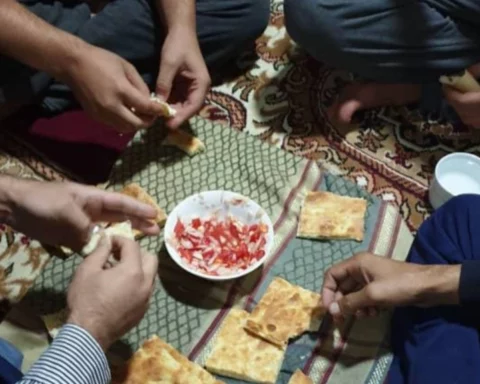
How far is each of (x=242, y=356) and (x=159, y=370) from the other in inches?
6.4

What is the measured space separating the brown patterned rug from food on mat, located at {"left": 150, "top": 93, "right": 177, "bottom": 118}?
296mm

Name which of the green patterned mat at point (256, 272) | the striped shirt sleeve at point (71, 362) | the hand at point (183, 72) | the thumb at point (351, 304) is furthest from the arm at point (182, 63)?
the striped shirt sleeve at point (71, 362)

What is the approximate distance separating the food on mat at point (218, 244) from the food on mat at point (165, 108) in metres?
0.25

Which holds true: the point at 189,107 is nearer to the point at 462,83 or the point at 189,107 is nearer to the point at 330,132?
the point at 330,132

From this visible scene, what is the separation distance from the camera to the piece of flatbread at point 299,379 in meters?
1.36

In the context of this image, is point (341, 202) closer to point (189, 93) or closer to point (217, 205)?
point (217, 205)

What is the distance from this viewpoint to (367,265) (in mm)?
1374

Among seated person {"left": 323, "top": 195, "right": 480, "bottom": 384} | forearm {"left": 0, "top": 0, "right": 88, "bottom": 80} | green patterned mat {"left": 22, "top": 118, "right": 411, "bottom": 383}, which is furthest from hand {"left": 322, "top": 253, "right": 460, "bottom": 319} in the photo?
forearm {"left": 0, "top": 0, "right": 88, "bottom": 80}

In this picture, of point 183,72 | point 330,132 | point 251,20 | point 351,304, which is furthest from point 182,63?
point 351,304

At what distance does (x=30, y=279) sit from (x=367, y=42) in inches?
39.0

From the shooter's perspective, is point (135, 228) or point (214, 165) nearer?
point (135, 228)

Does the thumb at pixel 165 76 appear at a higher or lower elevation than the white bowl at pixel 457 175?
higher

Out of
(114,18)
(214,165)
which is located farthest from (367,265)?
(114,18)

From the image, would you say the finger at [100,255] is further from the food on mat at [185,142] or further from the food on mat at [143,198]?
the food on mat at [185,142]
